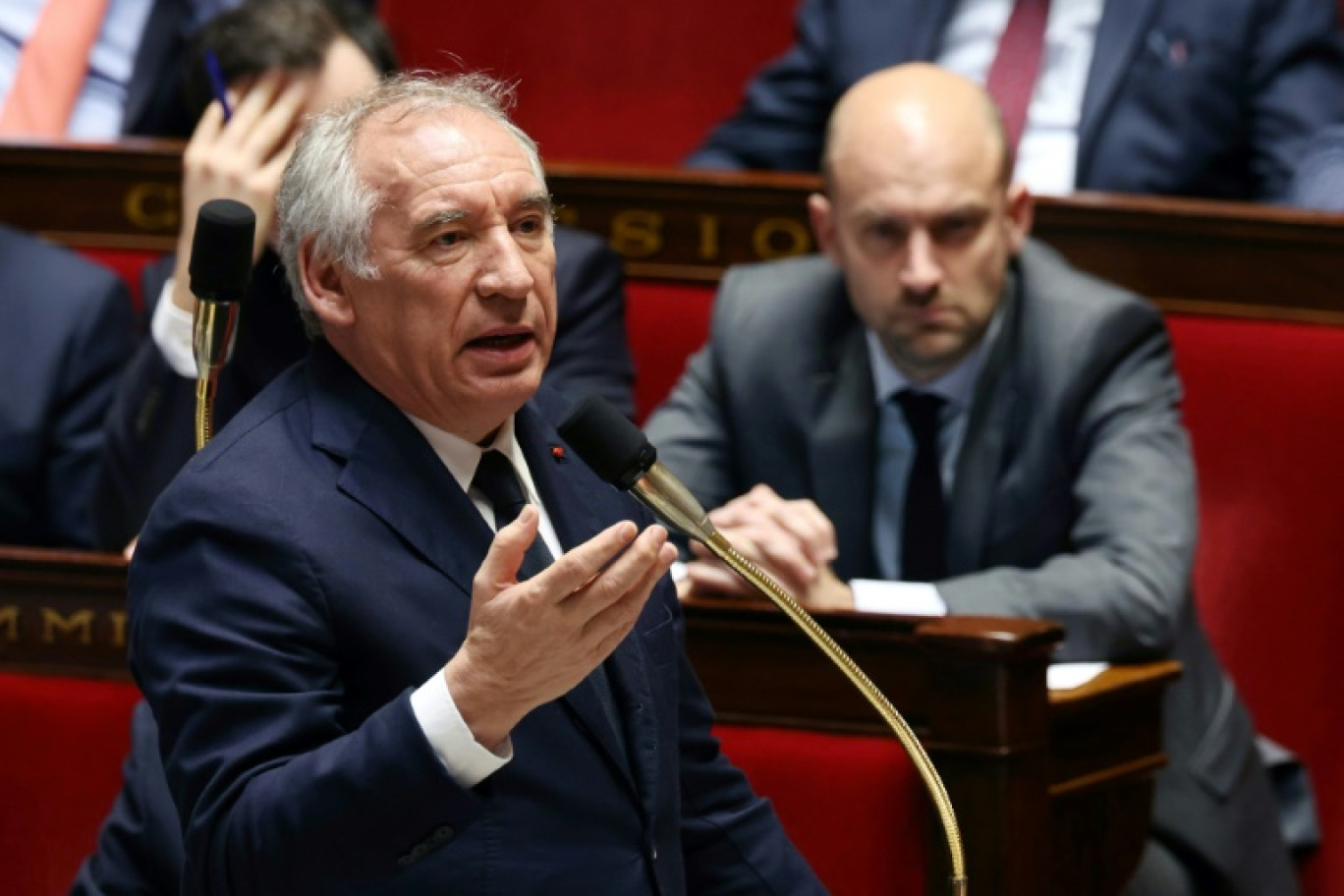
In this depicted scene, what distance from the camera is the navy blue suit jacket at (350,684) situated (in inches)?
29.1

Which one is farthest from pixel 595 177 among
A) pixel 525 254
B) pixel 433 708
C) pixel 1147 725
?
pixel 433 708

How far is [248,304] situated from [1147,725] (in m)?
0.56

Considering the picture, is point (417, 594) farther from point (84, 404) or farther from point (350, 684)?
point (84, 404)

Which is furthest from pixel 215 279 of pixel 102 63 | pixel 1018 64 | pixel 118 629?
pixel 102 63

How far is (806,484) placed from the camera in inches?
58.1

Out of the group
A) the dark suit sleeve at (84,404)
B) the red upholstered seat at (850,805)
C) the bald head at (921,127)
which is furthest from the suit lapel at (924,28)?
the red upholstered seat at (850,805)

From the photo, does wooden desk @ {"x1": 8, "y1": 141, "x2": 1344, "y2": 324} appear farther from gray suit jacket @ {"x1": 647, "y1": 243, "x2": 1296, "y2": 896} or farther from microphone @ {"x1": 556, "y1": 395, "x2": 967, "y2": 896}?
microphone @ {"x1": 556, "y1": 395, "x2": 967, "y2": 896}

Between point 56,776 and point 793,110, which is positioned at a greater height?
point 793,110

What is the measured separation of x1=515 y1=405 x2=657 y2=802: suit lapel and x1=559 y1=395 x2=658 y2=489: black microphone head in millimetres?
113

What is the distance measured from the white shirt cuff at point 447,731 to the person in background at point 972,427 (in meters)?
0.54

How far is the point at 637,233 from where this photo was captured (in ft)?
5.56

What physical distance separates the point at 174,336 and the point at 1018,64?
749mm

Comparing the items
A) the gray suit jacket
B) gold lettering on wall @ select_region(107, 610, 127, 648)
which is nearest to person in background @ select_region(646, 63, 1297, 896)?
the gray suit jacket

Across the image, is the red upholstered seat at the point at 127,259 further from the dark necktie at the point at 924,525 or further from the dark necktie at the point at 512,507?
the dark necktie at the point at 512,507
